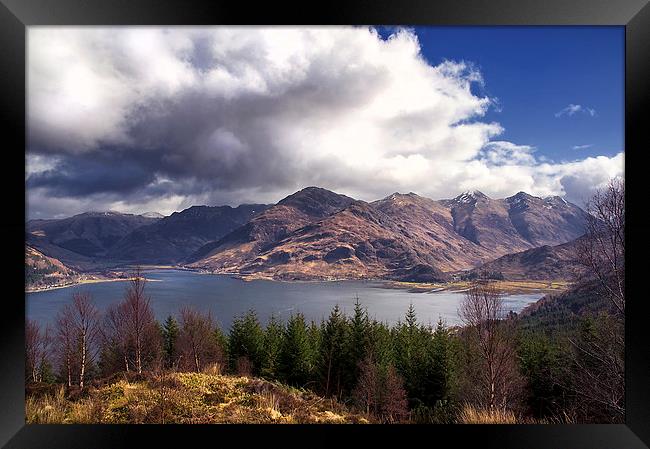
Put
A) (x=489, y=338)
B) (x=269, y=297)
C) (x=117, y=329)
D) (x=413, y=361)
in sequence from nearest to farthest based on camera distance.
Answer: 1. (x=489, y=338)
2. (x=117, y=329)
3. (x=413, y=361)
4. (x=269, y=297)

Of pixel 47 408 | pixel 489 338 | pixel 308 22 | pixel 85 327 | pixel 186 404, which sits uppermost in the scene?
pixel 308 22

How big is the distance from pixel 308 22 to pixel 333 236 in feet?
200

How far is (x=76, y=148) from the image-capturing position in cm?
3509

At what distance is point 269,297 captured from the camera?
4150 centimetres

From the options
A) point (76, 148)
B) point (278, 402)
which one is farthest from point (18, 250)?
point (76, 148)

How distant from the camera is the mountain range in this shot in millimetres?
43219

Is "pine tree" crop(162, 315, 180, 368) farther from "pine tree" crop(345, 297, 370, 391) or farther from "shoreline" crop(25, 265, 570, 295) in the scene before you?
"pine tree" crop(345, 297, 370, 391)

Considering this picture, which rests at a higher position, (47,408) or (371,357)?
(47,408)

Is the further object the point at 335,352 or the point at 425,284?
the point at 425,284

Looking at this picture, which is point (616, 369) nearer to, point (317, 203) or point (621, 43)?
point (621, 43)

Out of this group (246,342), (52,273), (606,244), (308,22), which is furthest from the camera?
(52,273)

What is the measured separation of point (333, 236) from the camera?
63.0m

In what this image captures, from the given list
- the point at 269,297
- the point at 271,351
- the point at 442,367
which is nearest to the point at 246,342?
the point at 271,351

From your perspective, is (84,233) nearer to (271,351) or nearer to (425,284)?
(271,351)
